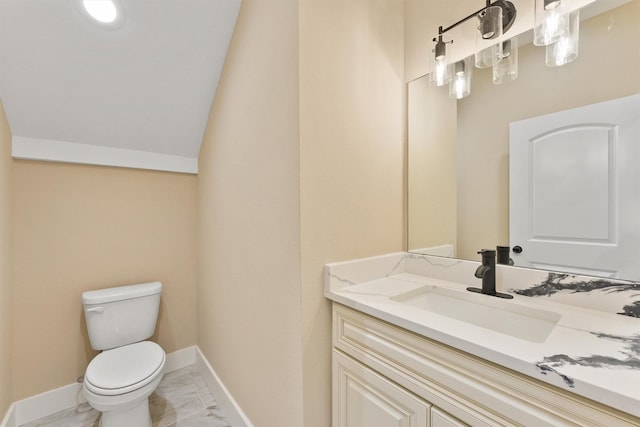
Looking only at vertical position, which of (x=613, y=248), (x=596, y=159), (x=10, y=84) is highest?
(x=10, y=84)

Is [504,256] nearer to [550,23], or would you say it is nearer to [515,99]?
[515,99]

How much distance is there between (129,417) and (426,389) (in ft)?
5.05

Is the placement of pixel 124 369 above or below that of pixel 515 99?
below

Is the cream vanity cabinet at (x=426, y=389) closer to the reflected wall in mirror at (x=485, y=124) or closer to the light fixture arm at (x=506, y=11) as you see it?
the reflected wall in mirror at (x=485, y=124)

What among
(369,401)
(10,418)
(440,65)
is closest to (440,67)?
(440,65)

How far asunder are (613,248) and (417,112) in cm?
94

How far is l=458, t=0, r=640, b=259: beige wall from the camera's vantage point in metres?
0.86

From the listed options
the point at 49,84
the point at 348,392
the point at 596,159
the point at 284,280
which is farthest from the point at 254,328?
the point at 49,84

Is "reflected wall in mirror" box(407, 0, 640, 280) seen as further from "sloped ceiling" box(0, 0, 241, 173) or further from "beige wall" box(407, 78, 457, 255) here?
"sloped ceiling" box(0, 0, 241, 173)

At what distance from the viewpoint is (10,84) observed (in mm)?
1392

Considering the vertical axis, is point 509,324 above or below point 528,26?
below

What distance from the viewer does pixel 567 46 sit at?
0.92m

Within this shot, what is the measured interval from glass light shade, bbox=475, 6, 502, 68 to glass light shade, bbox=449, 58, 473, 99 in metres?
0.06

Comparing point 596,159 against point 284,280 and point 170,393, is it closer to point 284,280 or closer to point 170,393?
point 284,280
